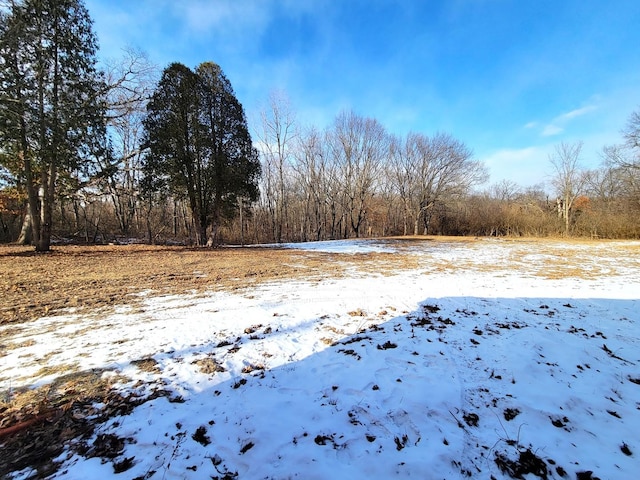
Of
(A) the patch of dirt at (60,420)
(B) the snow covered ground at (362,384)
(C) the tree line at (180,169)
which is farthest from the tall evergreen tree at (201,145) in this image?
(A) the patch of dirt at (60,420)

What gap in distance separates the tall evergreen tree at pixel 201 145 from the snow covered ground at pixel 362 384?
39.0 feet

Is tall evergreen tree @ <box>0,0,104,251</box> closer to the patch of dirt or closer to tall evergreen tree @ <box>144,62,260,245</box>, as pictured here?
tall evergreen tree @ <box>144,62,260,245</box>

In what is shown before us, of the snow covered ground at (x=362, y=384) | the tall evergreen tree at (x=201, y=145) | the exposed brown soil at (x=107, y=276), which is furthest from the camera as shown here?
the tall evergreen tree at (x=201, y=145)

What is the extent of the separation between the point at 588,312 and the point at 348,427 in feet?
16.6

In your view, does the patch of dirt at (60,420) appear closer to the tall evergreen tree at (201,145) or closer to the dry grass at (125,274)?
the dry grass at (125,274)

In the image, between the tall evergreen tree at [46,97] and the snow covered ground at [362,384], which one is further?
the tall evergreen tree at [46,97]

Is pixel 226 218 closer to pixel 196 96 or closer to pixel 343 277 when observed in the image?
pixel 196 96

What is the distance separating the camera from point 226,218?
17.4 metres

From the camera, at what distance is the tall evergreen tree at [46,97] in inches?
346

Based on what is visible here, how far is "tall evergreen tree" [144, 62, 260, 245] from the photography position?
48.2ft

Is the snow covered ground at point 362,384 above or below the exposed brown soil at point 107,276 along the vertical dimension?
below

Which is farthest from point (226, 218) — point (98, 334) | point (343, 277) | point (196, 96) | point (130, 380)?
point (130, 380)

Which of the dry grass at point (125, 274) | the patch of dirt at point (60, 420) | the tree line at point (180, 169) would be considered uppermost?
the tree line at point (180, 169)

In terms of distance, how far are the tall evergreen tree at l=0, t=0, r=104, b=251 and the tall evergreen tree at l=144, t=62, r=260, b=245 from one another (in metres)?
2.99
